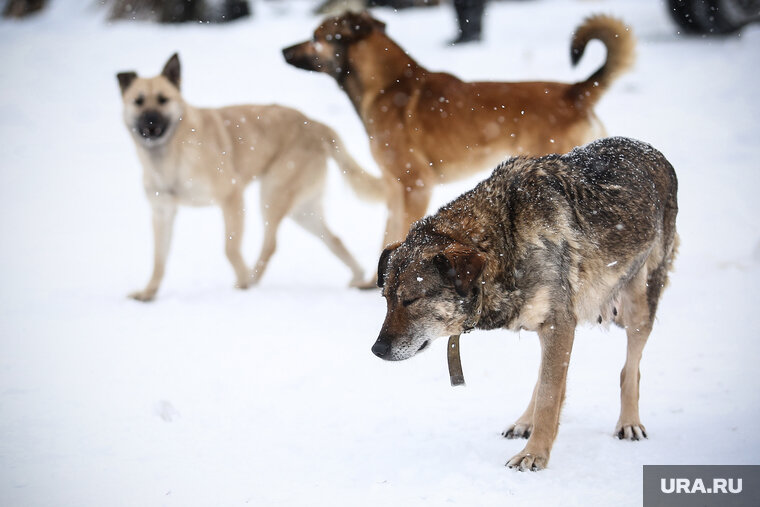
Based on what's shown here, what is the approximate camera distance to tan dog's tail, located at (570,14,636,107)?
5926 mm

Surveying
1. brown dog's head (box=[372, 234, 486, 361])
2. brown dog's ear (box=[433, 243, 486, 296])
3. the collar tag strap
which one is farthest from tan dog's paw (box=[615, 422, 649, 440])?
brown dog's ear (box=[433, 243, 486, 296])

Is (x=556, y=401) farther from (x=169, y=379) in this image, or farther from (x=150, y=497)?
(x=169, y=379)

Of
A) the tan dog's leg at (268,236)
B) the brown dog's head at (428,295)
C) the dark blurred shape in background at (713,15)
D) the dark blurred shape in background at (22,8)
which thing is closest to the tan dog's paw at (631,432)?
the brown dog's head at (428,295)

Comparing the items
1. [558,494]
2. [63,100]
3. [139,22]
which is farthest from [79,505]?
[139,22]

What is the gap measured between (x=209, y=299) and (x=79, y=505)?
3.40 metres

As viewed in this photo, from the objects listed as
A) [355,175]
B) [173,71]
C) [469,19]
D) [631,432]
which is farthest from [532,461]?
[469,19]

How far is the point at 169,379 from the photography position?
4.72 m

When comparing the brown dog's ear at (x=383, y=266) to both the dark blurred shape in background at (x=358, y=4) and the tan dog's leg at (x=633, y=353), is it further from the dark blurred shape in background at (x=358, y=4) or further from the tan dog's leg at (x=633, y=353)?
the dark blurred shape in background at (x=358, y=4)

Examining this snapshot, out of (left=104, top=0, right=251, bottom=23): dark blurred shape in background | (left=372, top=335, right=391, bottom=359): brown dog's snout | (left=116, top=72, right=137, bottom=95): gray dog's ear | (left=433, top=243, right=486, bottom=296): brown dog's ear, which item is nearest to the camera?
(left=433, top=243, right=486, bottom=296): brown dog's ear

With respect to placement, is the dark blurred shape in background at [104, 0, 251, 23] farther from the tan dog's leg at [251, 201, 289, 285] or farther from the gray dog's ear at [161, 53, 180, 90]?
the tan dog's leg at [251, 201, 289, 285]

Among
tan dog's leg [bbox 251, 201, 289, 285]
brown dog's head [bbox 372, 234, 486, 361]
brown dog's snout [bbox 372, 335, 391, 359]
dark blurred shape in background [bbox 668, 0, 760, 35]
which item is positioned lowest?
tan dog's leg [bbox 251, 201, 289, 285]

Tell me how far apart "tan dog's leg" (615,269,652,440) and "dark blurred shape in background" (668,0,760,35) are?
10.1m

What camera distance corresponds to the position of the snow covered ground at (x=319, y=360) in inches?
135

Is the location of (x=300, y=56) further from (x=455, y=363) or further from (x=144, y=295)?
(x=455, y=363)
